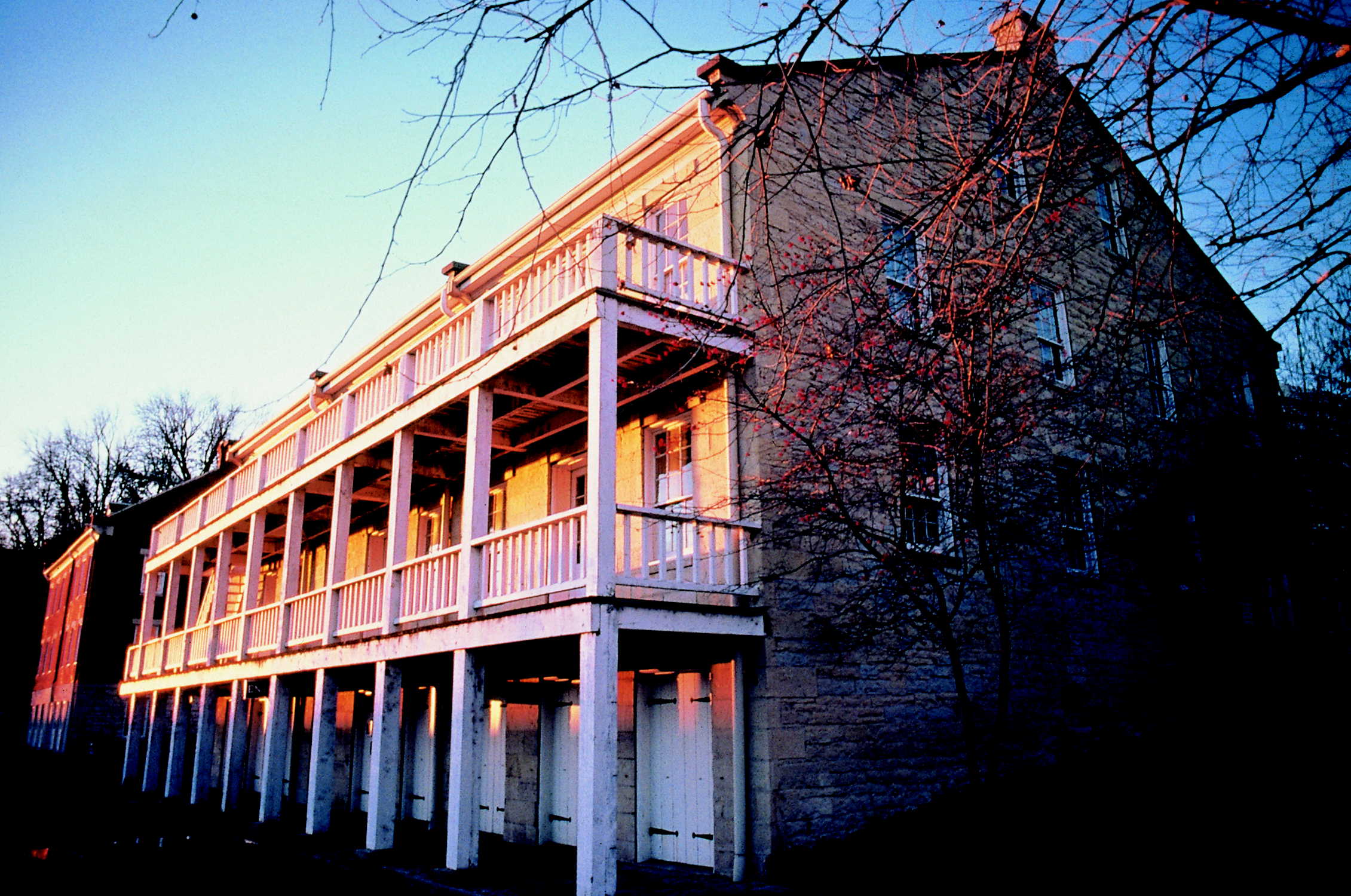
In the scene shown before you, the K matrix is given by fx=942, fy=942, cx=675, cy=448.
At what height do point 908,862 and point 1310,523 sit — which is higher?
point 1310,523

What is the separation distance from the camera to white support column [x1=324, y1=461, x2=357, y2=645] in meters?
13.8

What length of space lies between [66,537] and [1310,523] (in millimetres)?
56239

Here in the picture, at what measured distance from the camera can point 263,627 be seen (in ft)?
53.6

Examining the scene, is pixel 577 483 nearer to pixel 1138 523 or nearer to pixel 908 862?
pixel 908 862

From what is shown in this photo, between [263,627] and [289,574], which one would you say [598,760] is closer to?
[289,574]

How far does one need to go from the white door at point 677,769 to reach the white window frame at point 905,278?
458 cm

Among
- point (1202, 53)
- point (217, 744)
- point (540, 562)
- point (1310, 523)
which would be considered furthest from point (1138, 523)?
point (217, 744)

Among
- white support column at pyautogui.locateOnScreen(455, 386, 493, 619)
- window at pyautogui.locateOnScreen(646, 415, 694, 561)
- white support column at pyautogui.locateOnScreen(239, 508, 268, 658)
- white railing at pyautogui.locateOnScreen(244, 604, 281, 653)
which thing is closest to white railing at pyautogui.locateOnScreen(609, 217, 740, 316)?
window at pyautogui.locateOnScreen(646, 415, 694, 561)

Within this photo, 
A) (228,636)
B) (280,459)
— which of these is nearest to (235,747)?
(228,636)

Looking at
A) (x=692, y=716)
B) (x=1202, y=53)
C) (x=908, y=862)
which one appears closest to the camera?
(x=1202, y=53)

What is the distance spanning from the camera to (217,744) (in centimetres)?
2617

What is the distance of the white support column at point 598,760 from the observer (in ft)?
26.1

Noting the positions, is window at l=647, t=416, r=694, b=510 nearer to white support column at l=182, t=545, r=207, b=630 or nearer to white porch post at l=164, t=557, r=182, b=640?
white support column at l=182, t=545, r=207, b=630

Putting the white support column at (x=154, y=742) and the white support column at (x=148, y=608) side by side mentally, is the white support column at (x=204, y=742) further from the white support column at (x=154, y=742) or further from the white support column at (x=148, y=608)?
the white support column at (x=148, y=608)
